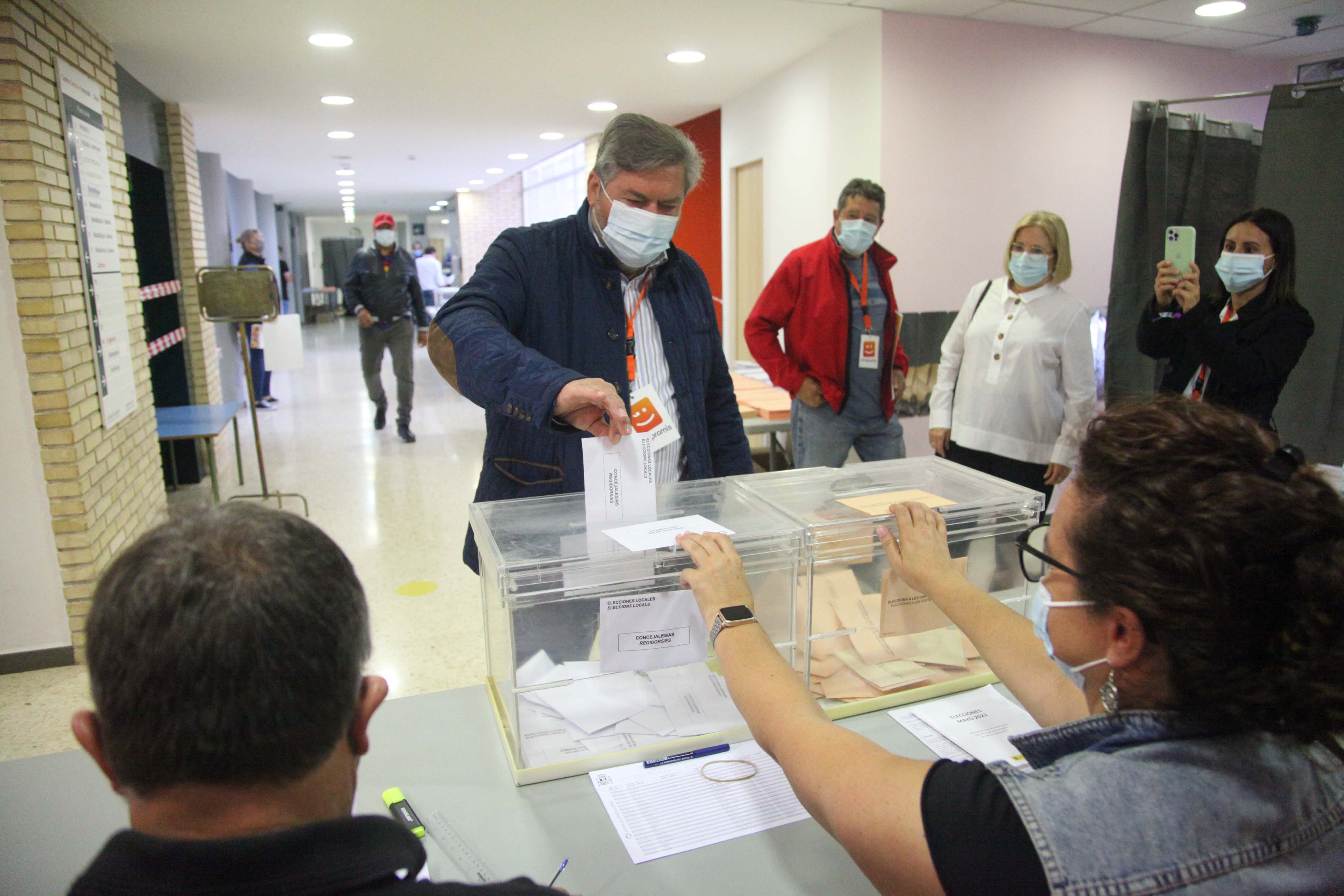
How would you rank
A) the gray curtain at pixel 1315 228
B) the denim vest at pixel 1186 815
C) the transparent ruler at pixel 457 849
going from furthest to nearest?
the gray curtain at pixel 1315 228, the transparent ruler at pixel 457 849, the denim vest at pixel 1186 815

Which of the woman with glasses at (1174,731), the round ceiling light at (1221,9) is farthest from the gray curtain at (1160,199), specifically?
the woman with glasses at (1174,731)

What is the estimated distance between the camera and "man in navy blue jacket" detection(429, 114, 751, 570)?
1653 mm

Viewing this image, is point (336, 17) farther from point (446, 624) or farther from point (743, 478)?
point (743, 478)

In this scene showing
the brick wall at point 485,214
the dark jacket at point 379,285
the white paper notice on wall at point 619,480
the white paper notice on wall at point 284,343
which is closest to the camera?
the white paper notice on wall at point 619,480

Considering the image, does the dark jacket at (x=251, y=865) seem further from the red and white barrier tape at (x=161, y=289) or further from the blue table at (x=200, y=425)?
the red and white barrier tape at (x=161, y=289)

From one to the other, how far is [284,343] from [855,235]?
4563 millimetres

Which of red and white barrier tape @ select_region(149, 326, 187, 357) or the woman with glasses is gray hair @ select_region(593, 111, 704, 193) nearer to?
the woman with glasses

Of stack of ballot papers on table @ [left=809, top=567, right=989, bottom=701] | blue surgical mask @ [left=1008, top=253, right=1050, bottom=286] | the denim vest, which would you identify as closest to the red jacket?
blue surgical mask @ [left=1008, top=253, right=1050, bottom=286]

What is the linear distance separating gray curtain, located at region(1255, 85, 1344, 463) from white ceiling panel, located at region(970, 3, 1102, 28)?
4.64 ft

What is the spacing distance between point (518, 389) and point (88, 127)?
3.56 m

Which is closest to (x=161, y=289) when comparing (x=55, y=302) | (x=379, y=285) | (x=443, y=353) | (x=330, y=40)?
(x=379, y=285)

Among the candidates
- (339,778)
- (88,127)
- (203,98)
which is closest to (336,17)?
(88,127)

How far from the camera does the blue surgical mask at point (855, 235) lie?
338cm

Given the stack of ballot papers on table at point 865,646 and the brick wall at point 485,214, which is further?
the brick wall at point 485,214
